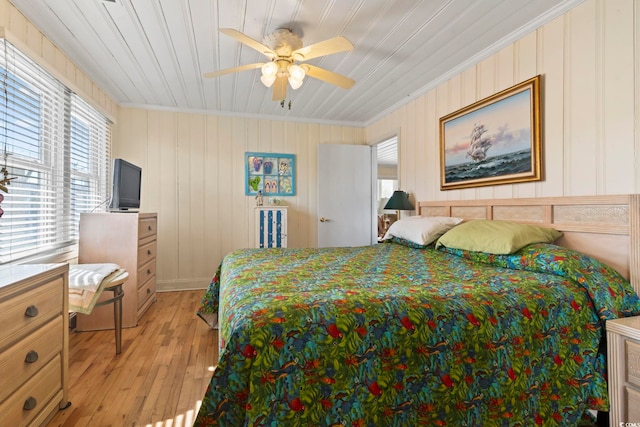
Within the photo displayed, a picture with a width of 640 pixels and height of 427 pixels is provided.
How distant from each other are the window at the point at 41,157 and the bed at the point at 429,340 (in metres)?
1.72

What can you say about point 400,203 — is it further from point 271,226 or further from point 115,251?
point 115,251

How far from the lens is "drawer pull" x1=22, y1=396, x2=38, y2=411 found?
4.25 feet

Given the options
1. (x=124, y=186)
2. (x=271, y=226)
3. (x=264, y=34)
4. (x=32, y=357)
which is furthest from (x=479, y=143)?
(x=124, y=186)

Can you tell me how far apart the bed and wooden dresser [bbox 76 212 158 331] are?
176cm

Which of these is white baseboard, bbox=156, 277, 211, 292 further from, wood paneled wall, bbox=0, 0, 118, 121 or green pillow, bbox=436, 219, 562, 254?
green pillow, bbox=436, 219, 562, 254

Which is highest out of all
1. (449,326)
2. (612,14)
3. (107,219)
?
(612,14)

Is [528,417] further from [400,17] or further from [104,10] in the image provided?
[104,10]

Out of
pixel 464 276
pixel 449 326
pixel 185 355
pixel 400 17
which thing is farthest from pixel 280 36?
pixel 185 355

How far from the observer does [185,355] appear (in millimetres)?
2262

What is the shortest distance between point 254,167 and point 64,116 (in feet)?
7.07

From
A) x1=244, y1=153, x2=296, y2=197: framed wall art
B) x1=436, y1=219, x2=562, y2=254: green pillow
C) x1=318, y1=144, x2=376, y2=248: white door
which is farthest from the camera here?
x1=318, y1=144, x2=376, y2=248: white door

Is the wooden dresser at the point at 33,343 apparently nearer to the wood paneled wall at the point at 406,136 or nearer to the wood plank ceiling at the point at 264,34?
the wood paneled wall at the point at 406,136

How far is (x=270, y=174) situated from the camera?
4.46 meters

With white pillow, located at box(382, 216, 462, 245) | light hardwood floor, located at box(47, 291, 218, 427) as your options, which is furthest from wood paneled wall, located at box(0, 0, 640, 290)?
light hardwood floor, located at box(47, 291, 218, 427)
